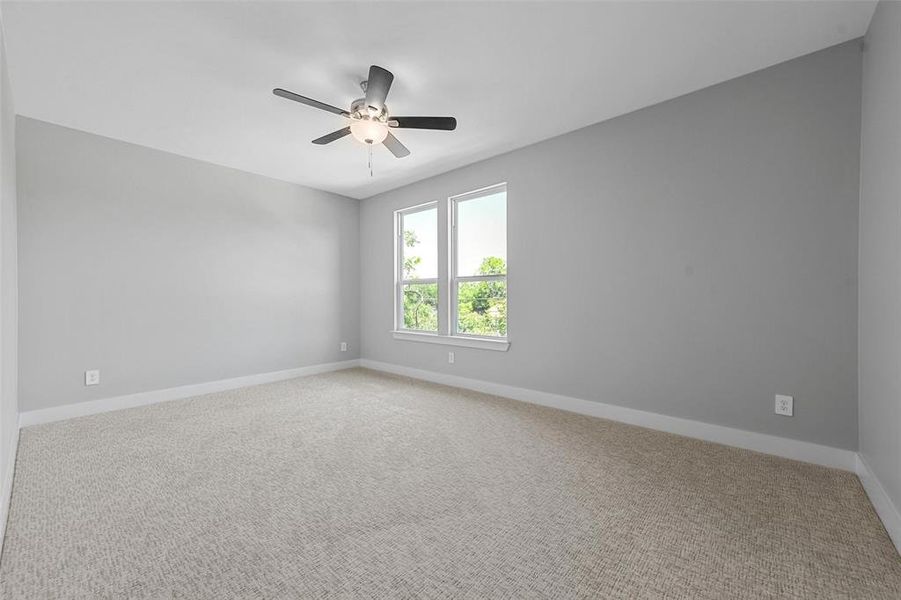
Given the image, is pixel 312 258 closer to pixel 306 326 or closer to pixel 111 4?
pixel 306 326

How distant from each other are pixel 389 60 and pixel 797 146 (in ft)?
8.36

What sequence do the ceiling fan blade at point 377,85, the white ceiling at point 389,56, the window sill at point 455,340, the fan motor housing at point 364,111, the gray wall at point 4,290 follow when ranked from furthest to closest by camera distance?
the window sill at point 455,340
the fan motor housing at point 364,111
the ceiling fan blade at point 377,85
the white ceiling at point 389,56
the gray wall at point 4,290

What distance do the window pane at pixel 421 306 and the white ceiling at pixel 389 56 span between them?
1978 mm

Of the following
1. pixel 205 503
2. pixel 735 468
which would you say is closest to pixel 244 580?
pixel 205 503

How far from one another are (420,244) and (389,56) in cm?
272

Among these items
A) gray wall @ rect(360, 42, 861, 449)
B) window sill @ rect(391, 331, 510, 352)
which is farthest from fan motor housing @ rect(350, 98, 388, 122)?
window sill @ rect(391, 331, 510, 352)

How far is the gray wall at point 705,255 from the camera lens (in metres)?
2.27

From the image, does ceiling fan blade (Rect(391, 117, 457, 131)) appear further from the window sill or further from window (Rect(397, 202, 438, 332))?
the window sill

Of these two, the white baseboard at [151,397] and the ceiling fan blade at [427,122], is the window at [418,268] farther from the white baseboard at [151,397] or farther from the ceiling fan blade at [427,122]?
the ceiling fan blade at [427,122]

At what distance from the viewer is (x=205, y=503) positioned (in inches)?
74.5

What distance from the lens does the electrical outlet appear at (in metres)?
2.38

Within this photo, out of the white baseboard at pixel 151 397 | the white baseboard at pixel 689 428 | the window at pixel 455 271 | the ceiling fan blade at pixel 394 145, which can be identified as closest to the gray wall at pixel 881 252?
the white baseboard at pixel 689 428

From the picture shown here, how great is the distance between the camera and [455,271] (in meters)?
4.45

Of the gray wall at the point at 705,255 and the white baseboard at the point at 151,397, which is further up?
the gray wall at the point at 705,255
